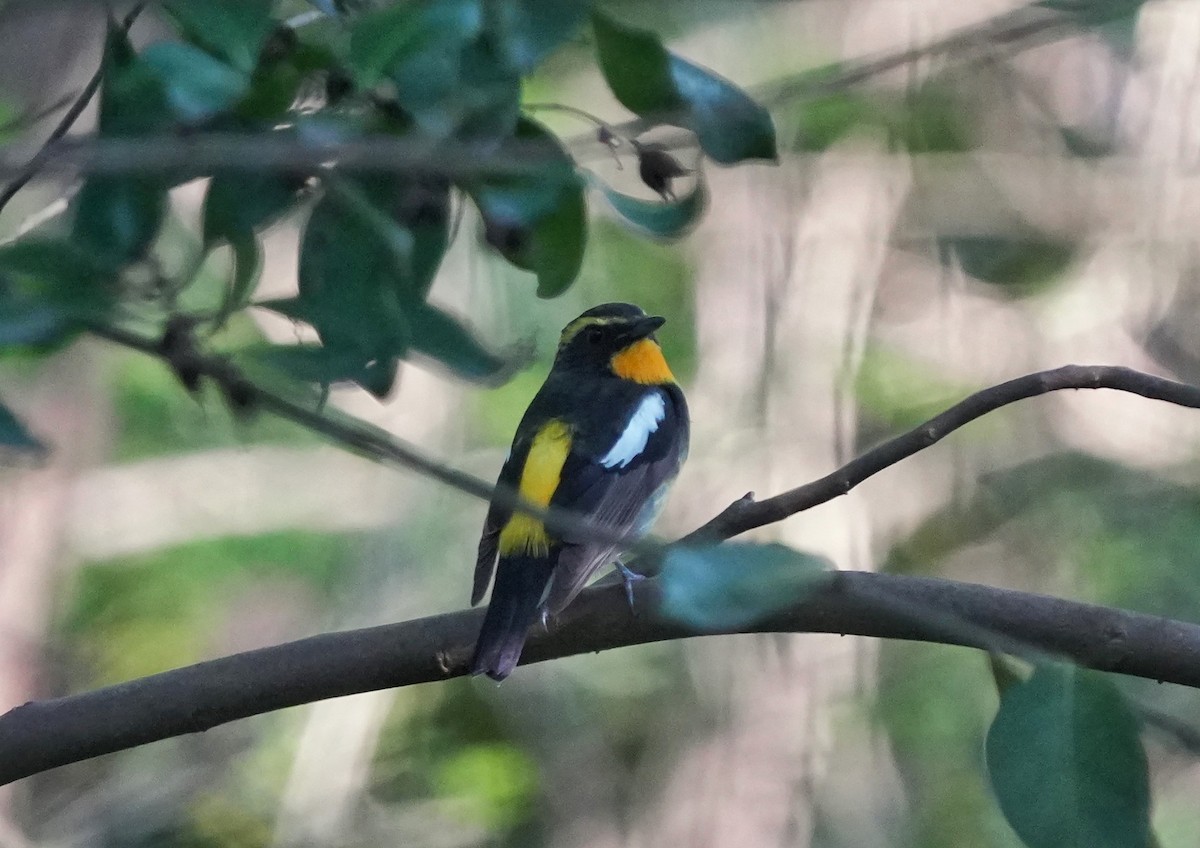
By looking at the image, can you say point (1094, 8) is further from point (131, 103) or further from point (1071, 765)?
point (131, 103)

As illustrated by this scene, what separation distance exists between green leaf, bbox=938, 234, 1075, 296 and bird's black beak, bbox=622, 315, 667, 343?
2298 mm

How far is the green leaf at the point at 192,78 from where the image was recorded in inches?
46.1

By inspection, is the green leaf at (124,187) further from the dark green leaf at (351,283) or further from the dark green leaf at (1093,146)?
the dark green leaf at (1093,146)

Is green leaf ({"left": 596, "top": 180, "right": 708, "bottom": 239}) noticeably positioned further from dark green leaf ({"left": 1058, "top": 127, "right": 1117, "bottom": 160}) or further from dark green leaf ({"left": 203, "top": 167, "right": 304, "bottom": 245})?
dark green leaf ({"left": 1058, "top": 127, "right": 1117, "bottom": 160})

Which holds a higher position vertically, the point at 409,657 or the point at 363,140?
the point at 363,140

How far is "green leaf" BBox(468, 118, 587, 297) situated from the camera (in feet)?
4.31

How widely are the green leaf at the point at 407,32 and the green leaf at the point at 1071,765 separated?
0.73 metres

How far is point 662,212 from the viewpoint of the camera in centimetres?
129

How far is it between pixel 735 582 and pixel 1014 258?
4.97 meters

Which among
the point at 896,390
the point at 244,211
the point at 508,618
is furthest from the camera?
the point at 896,390

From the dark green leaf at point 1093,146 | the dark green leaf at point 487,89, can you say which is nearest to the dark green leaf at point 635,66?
the dark green leaf at point 487,89

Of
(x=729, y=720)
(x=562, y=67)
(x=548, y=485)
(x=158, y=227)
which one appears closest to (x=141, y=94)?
(x=158, y=227)

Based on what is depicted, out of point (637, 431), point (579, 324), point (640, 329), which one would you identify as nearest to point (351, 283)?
point (637, 431)

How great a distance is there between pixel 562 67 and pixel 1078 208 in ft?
7.31
